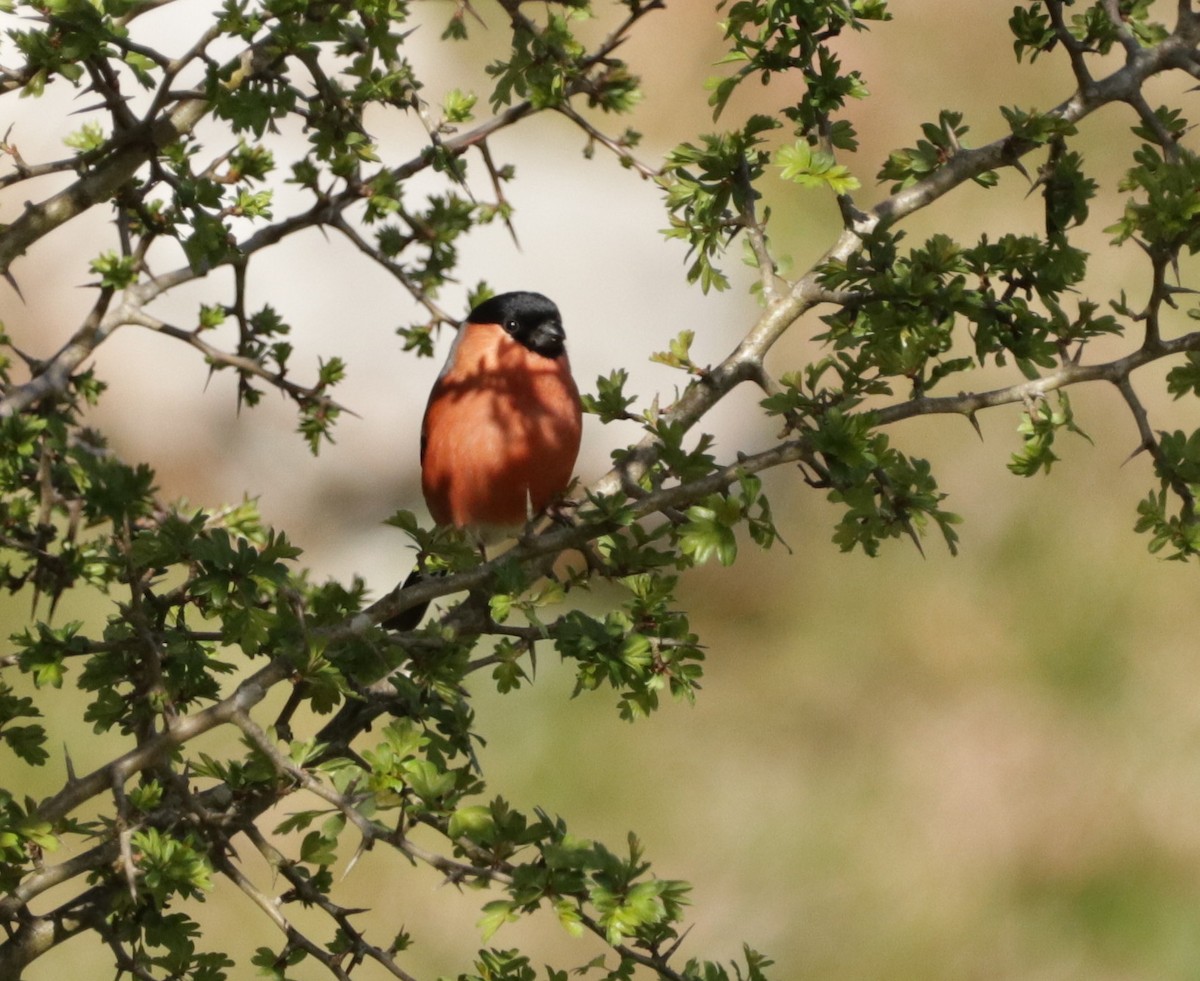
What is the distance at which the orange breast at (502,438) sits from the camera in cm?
497

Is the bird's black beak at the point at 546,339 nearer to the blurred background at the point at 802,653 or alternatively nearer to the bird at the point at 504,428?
the bird at the point at 504,428

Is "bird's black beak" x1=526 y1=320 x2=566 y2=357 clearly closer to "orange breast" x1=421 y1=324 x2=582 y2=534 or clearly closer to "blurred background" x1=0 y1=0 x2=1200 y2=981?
"orange breast" x1=421 y1=324 x2=582 y2=534

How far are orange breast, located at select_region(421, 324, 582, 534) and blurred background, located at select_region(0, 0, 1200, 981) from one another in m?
0.95

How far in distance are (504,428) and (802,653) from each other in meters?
3.54

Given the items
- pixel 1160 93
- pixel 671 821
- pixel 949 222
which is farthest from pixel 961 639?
pixel 1160 93

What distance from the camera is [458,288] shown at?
361 inches

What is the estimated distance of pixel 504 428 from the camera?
16.3 feet

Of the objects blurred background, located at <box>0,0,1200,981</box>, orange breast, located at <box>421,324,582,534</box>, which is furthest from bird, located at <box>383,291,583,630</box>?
blurred background, located at <box>0,0,1200,981</box>

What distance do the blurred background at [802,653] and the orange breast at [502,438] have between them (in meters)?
0.95

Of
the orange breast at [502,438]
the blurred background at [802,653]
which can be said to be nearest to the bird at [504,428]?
the orange breast at [502,438]

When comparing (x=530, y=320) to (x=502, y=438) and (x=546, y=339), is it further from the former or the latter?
(x=502, y=438)

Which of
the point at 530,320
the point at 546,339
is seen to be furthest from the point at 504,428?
the point at 530,320

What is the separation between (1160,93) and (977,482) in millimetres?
4220

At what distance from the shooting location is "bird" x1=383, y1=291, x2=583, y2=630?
16.3 feet
